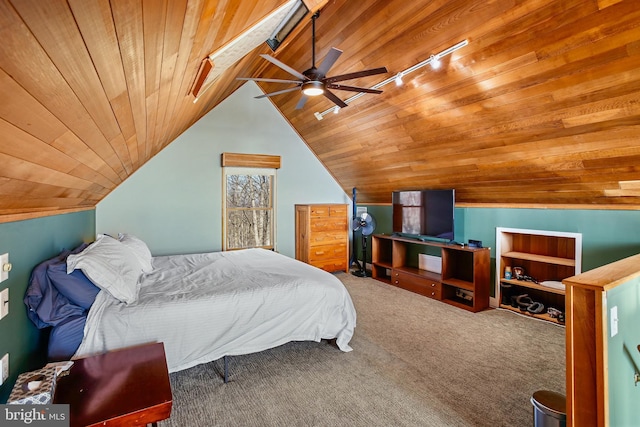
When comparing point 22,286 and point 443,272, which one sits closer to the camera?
point 22,286

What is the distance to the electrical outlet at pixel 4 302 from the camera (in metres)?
1.46

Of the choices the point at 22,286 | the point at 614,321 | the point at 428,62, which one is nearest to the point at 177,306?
the point at 22,286

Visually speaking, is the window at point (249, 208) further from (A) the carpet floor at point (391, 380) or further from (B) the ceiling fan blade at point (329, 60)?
(B) the ceiling fan blade at point (329, 60)

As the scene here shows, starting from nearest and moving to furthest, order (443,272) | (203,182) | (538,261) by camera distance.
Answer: (538,261)
(443,272)
(203,182)

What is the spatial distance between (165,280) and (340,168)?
373cm

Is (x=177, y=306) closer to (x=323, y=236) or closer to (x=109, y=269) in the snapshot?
(x=109, y=269)

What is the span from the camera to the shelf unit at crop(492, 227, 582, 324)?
3.53 m

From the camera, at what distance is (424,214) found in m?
4.75

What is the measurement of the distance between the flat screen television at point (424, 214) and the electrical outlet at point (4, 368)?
439 centimetres

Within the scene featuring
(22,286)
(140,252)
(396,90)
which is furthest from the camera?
(396,90)

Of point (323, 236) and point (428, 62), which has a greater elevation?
point (428, 62)

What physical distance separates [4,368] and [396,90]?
371cm

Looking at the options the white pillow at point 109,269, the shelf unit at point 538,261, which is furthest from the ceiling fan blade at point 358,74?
the shelf unit at point 538,261

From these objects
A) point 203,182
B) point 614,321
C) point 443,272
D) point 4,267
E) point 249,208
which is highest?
point 203,182
